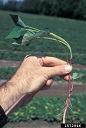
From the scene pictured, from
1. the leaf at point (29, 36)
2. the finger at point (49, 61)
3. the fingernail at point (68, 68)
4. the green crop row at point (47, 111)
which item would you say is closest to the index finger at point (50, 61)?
the finger at point (49, 61)

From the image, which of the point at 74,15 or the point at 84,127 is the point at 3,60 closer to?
the point at 84,127

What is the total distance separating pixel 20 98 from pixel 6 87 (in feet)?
0.33

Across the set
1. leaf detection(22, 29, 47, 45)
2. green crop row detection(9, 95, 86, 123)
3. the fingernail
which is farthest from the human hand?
green crop row detection(9, 95, 86, 123)

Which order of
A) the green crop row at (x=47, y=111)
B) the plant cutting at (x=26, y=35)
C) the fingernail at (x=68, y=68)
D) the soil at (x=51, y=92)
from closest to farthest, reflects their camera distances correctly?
the plant cutting at (x=26, y=35) < the fingernail at (x=68, y=68) < the soil at (x=51, y=92) < the green crop row at (x=47, y=111)

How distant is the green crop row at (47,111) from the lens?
6242 millimetres

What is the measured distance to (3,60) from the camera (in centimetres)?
1379

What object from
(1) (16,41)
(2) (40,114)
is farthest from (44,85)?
(2) (40,114)

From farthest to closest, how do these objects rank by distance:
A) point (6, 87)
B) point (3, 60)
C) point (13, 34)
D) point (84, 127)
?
point (3, 60) < point (6, 87) < point (13, 34) < point (84, 127)

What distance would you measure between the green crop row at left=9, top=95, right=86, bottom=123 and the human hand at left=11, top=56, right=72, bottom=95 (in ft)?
13.7

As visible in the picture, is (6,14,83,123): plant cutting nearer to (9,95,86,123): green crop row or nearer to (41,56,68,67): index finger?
(41,56,68,67): index finger

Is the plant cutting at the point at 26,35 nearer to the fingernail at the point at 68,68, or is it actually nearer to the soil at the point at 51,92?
the fingernail at the point at 68,68

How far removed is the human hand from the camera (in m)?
1.60

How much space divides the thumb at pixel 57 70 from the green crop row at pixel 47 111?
14.0ft

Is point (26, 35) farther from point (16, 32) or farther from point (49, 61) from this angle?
point (49, 61)
